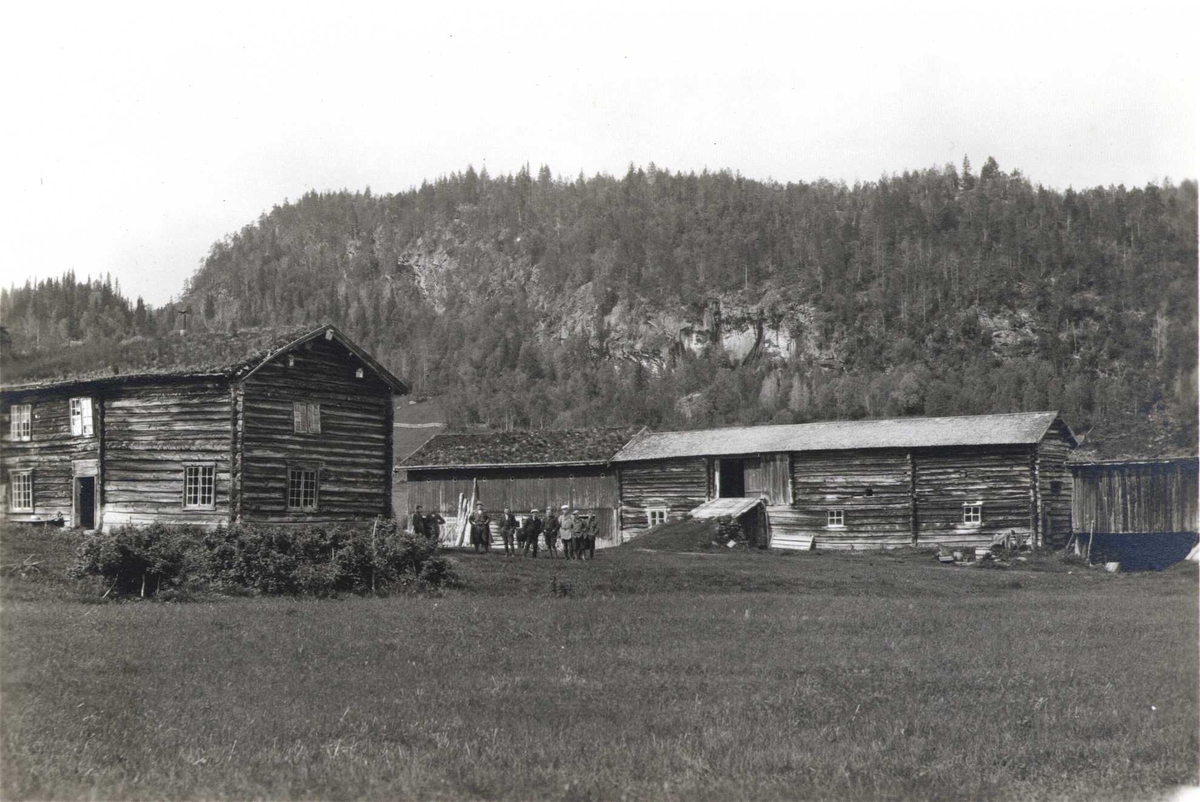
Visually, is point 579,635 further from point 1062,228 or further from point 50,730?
point 1062,228

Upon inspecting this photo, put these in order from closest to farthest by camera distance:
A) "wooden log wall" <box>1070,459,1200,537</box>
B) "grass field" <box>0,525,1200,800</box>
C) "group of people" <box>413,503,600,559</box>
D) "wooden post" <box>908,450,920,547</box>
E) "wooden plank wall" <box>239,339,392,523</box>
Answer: "grass field" <box>0,525,1200,800</box> → "group of people" <box>413,503,600,559</box> → "wooden plank wall" <box>239,339,392,523</box> → "wooden log wall" <box>1070,459,1200,537</box> → "wooden post" <box>908,450,920,547</box>

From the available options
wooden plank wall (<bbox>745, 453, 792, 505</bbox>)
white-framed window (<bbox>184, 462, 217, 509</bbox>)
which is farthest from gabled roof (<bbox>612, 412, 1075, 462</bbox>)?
white-framed window (<bbox>184, 462, 217, 509</bbox>)

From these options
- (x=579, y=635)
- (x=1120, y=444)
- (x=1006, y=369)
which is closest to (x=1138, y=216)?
(x=1006, y=369)

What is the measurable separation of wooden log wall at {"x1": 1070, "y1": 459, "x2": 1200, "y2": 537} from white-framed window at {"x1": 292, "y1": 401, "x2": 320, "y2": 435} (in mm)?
32579

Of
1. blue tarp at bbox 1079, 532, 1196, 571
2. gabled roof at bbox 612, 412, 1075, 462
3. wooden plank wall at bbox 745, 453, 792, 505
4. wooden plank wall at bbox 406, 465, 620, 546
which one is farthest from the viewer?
wooden plank wall at bbox 406, 465, 620, 546

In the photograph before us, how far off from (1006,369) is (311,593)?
14084cm

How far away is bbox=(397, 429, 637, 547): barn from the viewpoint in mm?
60094

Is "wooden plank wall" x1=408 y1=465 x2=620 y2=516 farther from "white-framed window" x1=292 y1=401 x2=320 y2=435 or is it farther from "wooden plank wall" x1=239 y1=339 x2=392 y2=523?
"white-framed window" x1=292 y1=401 x2=320 y2=435

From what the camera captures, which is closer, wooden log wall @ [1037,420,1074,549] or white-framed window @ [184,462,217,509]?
white-framed window @ [184,462,217,509]

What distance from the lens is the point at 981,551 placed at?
5009 centimetres

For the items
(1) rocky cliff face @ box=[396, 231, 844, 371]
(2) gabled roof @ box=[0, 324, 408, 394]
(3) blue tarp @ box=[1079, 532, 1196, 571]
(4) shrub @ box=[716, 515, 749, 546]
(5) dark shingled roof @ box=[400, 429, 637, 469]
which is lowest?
(3) blue tarp @ box=[1079, 532, 1196, 571]

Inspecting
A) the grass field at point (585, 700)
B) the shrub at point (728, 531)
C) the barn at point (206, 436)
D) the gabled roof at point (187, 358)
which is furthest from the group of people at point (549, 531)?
the grass field at point (585, 700)

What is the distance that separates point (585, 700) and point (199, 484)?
29.3 m

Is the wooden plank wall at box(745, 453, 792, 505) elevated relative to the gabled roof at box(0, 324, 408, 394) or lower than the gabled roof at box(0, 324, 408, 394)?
lower
